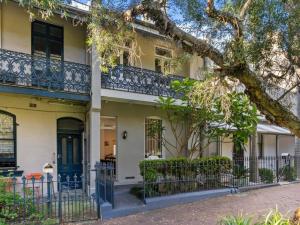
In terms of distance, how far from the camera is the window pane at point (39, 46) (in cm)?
1177

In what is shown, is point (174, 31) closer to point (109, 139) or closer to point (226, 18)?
point (226, 18)

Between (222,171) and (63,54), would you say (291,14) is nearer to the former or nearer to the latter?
(222,171)

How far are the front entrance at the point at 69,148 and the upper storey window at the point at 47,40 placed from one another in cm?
257

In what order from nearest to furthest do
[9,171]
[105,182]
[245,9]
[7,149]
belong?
[245,9] → [105,182] → [9,171] → [7,149]

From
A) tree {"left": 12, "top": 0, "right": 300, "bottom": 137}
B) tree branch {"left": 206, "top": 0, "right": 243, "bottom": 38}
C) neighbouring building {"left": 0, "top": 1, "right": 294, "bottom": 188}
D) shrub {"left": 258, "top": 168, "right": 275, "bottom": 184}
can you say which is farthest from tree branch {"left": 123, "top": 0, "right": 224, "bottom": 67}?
shrub {"left": 258, "top": 168, "right": 275, "bottom": 184}

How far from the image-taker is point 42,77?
1046cm

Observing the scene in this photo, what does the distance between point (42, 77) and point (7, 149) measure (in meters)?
2.87

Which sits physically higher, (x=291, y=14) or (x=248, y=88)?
(x=291, y=14)

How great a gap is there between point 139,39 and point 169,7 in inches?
290

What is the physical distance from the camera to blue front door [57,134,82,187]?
12.5 metres

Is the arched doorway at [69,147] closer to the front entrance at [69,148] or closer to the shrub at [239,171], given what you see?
the front entrance at [69,148]

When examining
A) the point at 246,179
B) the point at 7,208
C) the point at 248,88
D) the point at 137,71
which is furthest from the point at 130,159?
the point at 248,88

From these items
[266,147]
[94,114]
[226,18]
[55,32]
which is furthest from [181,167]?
[266,147]

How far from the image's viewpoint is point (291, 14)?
6211mm
